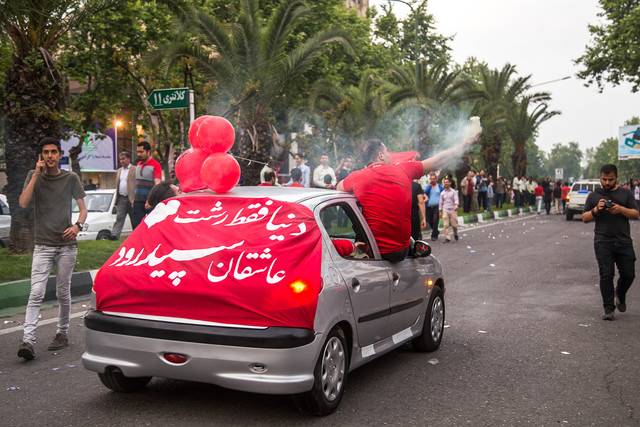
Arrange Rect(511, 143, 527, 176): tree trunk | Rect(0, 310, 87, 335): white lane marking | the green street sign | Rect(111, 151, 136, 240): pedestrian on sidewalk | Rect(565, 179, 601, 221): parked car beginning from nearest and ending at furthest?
Rect(0, 310, 87, 335): white lane marking, the green street sign, Rect(111, 151, 136, 240): pedestrian on sidewalk, Rect(565, 179, 601, 221): parked car, Rect(511, 143, 527, 176): tree trunk

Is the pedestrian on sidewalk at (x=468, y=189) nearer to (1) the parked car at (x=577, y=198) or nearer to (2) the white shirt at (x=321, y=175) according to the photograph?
(1) the parked car at (x=577, y=198)

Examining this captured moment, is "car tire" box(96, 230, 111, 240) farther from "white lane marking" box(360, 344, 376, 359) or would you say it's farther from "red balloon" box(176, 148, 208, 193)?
"white lane marking" box(360, 344, 376, 359)

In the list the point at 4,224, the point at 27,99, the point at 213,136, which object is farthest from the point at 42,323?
the point at 4,224

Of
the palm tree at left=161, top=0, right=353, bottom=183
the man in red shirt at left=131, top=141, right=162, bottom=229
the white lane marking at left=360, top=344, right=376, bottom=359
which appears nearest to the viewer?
the white lane marking at left=360, top=344, right=376, bottom=359

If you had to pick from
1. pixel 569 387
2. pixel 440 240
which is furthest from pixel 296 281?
pixel 440 240

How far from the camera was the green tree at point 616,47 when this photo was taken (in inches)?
918

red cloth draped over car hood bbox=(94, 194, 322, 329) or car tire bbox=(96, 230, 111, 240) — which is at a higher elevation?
red cloth draped over car hood bbox=(94, 194, 322, 329)

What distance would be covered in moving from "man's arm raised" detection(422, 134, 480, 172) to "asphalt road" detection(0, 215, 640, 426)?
1.64 m

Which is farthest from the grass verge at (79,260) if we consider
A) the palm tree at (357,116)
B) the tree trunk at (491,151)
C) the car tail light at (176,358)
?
the tree trunk at (491,151)

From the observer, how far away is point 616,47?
80.6ft

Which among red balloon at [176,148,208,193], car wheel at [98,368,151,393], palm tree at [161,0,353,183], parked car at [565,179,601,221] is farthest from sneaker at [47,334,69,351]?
parked car at [565,179,601,221]

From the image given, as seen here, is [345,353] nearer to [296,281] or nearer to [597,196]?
[296,281]

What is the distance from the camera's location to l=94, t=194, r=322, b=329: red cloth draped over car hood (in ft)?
14.2

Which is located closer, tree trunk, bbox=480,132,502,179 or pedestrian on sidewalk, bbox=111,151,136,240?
pedestrian on sidewalk, bbox=111,151,136,240
